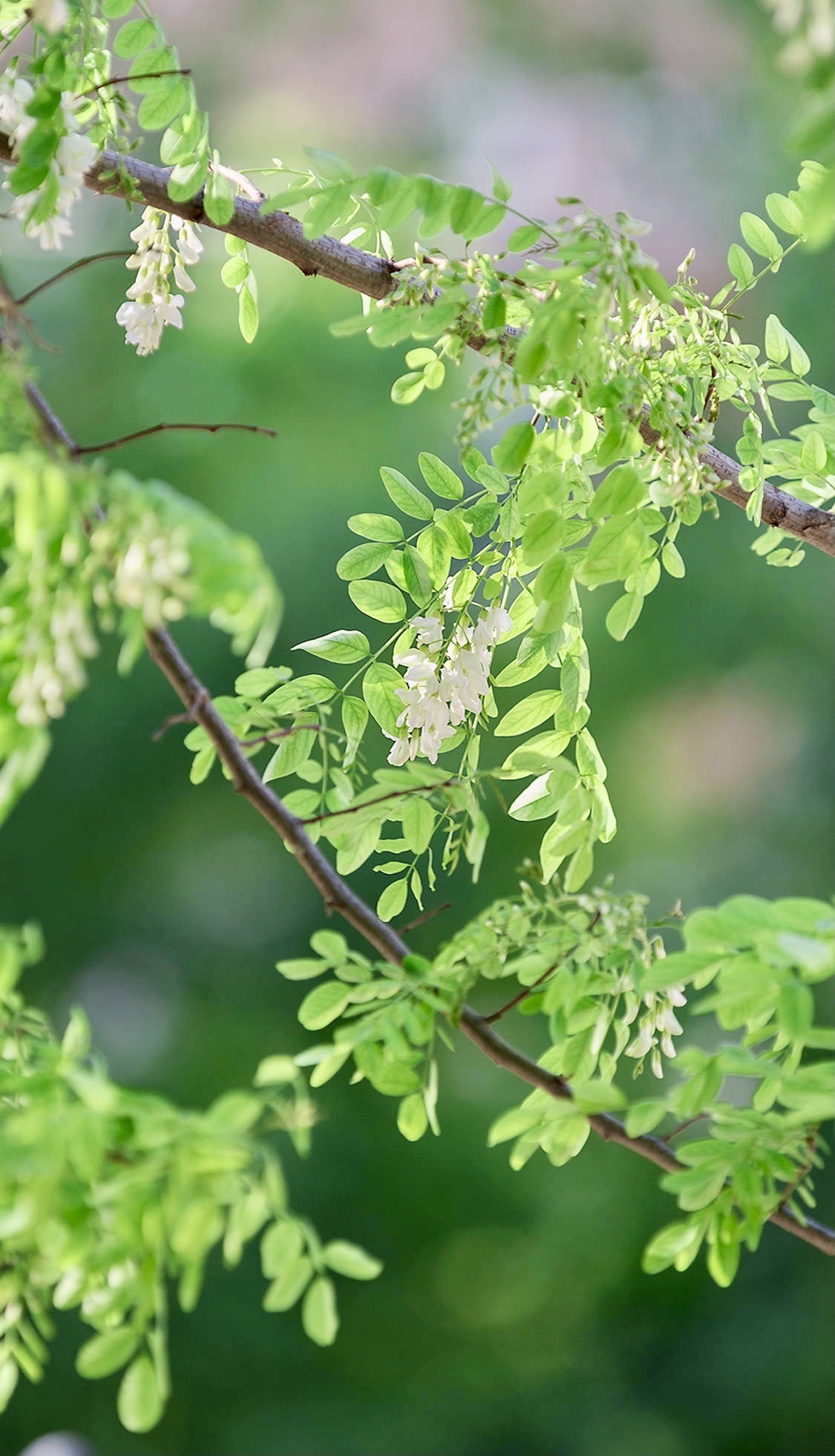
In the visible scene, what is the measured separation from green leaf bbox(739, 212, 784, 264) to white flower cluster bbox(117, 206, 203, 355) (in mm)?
272

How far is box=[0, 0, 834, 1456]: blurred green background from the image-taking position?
213 cm

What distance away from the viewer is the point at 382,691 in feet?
1.94

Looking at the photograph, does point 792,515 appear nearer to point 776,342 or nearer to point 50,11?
point 776,342

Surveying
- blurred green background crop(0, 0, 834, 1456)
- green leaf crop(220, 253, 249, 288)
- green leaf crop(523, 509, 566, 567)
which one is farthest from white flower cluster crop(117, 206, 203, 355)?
blurred green background crop(0, 0, 834, 1456)

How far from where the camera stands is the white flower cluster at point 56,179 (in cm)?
48

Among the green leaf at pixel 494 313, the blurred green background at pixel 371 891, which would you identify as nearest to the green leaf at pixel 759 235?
the green leaf at pixel 494 313

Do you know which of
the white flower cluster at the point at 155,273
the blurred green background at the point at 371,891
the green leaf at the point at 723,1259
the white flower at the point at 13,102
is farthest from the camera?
the blurred green background at the point at 371,891

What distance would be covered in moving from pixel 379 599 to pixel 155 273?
20 cm

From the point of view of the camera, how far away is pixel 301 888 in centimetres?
222

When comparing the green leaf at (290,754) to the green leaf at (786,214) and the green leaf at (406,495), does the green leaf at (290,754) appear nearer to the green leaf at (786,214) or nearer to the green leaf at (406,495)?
the green leaf at (406,495)

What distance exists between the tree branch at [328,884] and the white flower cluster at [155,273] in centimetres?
24

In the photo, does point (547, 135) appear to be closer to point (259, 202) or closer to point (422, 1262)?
point (422, 1262)

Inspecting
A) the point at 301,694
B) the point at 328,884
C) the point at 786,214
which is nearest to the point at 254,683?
the point at 301,694

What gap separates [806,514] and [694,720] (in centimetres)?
181
